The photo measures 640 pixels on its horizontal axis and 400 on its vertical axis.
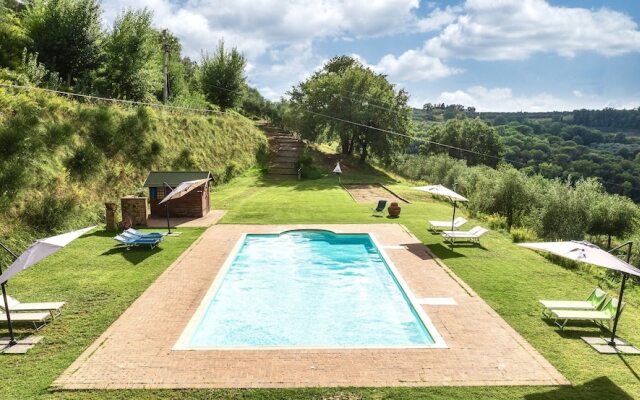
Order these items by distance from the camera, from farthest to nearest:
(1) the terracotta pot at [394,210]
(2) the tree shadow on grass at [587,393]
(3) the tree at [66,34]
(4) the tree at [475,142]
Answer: (4) the tree at [475,142], (3) the tree at [66,34], (1) the terracotta pot at [394,210], (2) the tree shadow on grass at [587,393]

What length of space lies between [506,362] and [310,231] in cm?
1374

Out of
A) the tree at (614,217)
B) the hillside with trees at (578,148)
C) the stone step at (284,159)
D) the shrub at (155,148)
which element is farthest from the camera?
the hillside with trees at (578,148)

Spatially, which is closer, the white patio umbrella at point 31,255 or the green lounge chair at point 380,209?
the white patio umbrella at point 31,255

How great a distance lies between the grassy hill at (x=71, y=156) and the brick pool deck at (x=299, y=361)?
9743mm

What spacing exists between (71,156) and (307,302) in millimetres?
16863

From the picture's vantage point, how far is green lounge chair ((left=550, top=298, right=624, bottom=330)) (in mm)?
11031

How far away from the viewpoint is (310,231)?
22094 millimetres

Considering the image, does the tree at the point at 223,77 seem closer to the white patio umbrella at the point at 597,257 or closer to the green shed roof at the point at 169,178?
the green shed roof at the point at 169,178

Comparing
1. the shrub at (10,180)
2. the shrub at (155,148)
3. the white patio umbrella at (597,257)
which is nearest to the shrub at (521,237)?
the white patio umbrella at (597,257)

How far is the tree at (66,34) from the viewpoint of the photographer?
28.1 metres

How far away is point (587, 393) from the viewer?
27.0ft

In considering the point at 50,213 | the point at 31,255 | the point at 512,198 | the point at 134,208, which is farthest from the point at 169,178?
the point at 512,198

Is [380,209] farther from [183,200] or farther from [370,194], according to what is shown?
[183,200]

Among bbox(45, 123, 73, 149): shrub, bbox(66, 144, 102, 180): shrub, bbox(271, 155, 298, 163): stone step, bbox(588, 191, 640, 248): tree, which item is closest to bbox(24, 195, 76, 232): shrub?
bbox(66, 144, 102, 180): shrub
